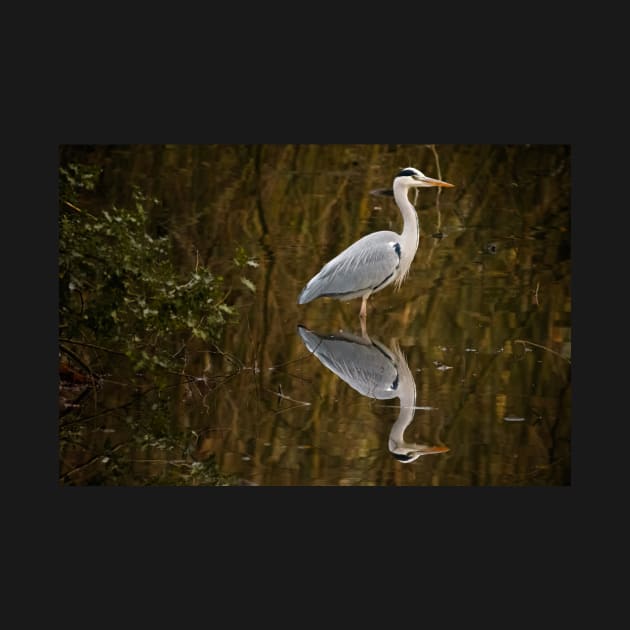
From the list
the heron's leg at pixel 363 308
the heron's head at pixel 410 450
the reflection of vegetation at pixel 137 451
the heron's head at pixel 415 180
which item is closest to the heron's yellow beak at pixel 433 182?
the heron's head at pixel 415 180

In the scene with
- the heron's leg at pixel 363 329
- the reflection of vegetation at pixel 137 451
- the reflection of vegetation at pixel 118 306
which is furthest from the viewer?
the heron's leg at pixel 363 329

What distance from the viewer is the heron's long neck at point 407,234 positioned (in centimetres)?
838

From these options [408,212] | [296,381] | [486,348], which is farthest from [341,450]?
[408,212]

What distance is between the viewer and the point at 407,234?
27.7 feet

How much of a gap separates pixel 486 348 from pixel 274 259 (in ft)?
4.59

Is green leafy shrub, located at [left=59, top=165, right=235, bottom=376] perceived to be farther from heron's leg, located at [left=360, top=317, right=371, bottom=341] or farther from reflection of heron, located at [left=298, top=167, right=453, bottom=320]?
heron's leg, located at [left=360, top=317, right=371, bottom=341]

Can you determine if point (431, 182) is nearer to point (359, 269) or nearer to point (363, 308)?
point (359, 269)

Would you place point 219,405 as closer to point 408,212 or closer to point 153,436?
point 153,436

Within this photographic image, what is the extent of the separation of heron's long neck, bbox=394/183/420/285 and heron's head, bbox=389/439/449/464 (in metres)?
1.35

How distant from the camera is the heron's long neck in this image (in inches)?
330

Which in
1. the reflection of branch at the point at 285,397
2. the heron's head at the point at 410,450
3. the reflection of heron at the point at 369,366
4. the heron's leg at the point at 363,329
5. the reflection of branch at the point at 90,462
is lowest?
the reflection of branch at the point at 90,462

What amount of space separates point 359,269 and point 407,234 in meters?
0.38

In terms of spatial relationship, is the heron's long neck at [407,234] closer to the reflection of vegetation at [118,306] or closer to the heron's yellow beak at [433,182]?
the heron's yellow beak at [433,182]

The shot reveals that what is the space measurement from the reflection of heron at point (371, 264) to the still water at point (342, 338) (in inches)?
3.0
